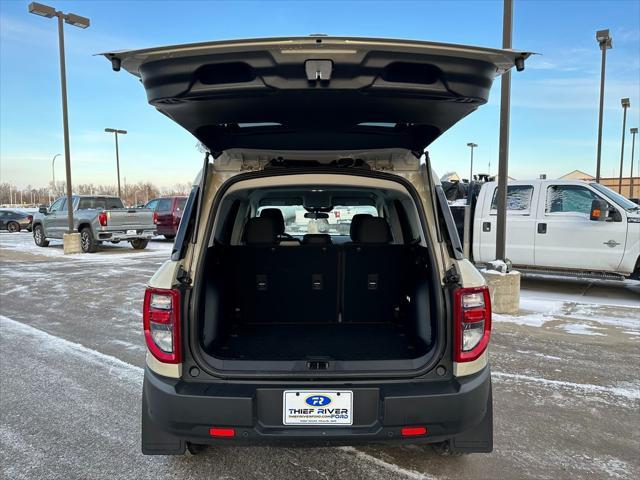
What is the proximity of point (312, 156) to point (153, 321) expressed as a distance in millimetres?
1342

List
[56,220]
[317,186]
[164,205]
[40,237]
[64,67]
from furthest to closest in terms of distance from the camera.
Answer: [164,205], [40,237], [56,220], [64,67], [317,186]

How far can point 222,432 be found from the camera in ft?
7.43

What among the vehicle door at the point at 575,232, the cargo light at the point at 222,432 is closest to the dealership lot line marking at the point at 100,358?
the cargo light at the point at 222,432

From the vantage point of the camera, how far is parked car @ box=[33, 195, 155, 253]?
14.8 meters

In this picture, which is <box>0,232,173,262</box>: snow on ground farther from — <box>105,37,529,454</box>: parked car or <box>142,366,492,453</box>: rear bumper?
<box>142,366,492,453</box>: rear bumper

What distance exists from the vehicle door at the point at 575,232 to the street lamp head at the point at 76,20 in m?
14.0

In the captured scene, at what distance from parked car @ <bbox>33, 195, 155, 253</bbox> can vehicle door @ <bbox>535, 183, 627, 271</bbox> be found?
12.0 m

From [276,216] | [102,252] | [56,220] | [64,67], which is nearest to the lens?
[276,216]

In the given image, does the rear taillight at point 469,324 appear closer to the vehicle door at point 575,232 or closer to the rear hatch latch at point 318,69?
the rear hatch latch at point 318,69

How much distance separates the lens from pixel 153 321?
8.09 feet

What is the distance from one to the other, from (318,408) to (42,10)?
51.4ft

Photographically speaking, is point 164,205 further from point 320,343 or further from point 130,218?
point 320,343

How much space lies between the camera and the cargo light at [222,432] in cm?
226

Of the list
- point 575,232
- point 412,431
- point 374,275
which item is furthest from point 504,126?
point 412,431
